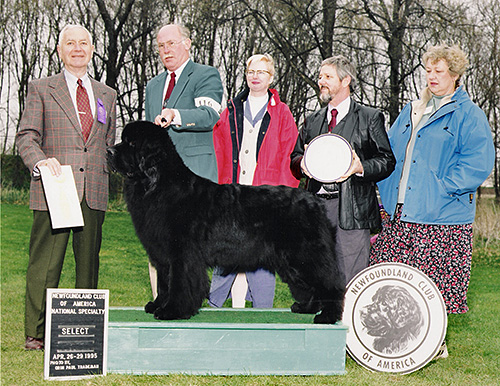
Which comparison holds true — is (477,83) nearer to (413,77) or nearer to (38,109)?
(413,77)

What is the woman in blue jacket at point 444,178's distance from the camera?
3.56m

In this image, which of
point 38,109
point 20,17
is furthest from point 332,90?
point 20,17

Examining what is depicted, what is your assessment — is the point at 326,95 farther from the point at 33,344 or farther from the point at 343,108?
the point at 33,344

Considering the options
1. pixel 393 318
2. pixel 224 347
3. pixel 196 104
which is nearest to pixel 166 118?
pixel 196 104

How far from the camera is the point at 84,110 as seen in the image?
3998 mm

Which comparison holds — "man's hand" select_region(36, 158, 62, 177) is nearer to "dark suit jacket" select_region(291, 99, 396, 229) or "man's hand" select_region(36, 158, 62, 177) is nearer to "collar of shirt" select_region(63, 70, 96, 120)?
"collar of shirt" select_region(63, 70, 96, 120)

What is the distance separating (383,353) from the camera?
138 inches

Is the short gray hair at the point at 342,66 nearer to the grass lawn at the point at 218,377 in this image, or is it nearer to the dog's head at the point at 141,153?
the dog's head at the point at 141,153

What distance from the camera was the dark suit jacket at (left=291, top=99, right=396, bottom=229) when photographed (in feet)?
12.0

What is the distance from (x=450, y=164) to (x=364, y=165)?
0.62m

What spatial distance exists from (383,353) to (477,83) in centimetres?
1215

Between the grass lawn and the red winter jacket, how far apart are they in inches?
60.4

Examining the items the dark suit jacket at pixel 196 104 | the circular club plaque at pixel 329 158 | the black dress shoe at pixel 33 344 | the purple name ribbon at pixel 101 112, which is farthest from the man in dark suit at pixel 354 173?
the black dress shoe at pixel 33 344

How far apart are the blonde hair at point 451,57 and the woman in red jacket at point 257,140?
3.99 ft
